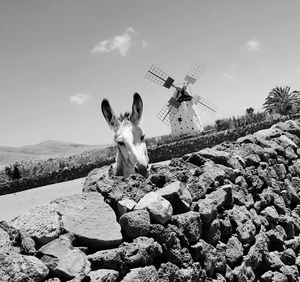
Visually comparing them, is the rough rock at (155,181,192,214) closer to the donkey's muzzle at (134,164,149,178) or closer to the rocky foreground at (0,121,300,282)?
the rocky foreground at (0,121,300,282)

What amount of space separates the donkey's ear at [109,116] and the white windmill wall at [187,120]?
38.4 meters

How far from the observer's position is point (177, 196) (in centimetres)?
353

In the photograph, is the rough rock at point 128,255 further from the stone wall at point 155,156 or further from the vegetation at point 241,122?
the vegetation at point 241,122

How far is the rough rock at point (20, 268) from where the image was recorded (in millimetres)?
2098

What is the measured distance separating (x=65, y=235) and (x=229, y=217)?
2.39 m

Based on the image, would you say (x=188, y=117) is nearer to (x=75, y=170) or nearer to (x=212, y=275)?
(x=75, y=170)

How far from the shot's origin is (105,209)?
10.3 ft

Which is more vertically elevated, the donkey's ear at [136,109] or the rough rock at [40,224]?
the donkey's ear at [136,109]

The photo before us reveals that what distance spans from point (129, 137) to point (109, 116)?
0.46m

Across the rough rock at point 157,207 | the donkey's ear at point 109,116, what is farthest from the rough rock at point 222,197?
the donkey's ear at point 109,116

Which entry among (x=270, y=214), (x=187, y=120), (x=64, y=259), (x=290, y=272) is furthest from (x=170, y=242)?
(x=187, y=120)

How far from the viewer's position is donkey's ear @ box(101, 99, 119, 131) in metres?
5.04

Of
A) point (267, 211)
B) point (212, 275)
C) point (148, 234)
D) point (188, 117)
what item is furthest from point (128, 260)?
point (188, 117)

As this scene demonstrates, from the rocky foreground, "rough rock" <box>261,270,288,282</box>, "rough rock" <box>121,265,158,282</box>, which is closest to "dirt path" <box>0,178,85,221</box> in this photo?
the rocky foreground
